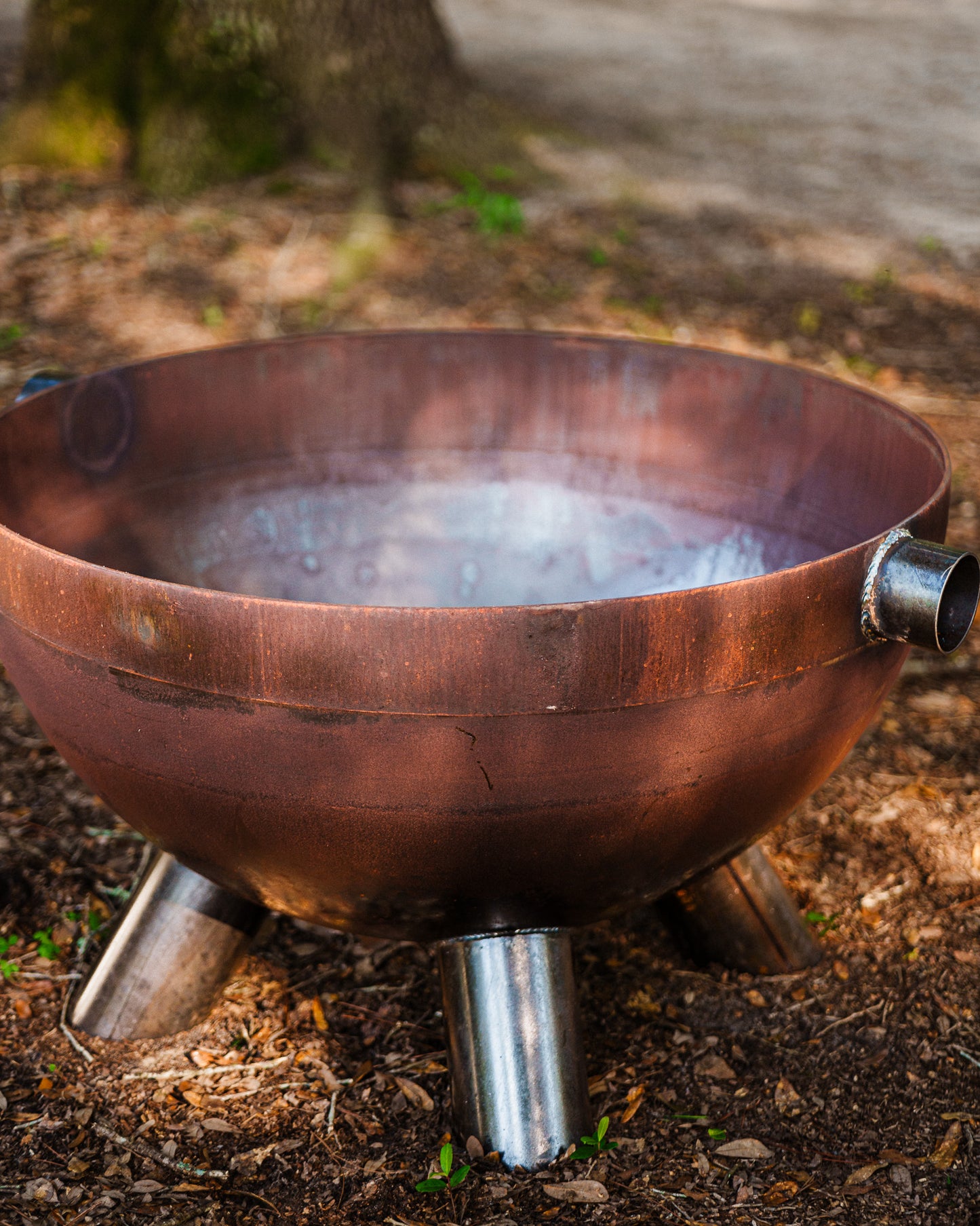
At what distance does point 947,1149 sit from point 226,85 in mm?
4326

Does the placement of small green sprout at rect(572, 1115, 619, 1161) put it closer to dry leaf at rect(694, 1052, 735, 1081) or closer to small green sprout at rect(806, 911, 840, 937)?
dry leaf at rect(694, 1052, 735, 1081)

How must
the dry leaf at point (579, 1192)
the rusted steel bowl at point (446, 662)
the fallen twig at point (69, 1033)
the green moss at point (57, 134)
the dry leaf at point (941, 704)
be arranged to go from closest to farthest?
1. the rusted steel bowl at point (446, 662)
2. the dry leaf at point (579, 1192)
3. the fallen twig at point (69, 1033)
4. the dry leaf at point (941, 704)
5. the green moss at point (57, 134)

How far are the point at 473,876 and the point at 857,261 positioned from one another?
14.8 ft

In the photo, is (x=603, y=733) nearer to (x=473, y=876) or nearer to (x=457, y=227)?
(x=473, y=876)

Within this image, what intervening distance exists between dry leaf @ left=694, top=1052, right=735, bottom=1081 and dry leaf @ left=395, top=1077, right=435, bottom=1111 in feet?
1.20

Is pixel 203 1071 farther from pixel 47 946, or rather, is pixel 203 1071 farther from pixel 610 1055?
pixel 610 1055

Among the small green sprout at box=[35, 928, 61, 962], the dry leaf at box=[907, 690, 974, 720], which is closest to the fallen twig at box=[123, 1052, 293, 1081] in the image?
the small green sprout at box=[35, 928, 61, 962]

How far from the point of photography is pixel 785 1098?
159 cm

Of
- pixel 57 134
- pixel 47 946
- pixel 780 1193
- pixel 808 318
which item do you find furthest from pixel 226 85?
pixel 780 1193

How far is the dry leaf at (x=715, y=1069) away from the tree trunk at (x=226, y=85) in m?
4.00

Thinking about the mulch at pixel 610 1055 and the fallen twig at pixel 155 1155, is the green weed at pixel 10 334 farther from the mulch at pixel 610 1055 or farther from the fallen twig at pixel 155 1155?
the fallen twig at pixel 155 1155

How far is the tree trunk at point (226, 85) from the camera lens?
176 inches

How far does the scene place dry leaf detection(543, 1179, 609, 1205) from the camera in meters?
1.39

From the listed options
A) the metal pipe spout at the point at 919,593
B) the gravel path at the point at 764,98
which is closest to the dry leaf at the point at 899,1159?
the metal pipe spout at the point at 919,593
